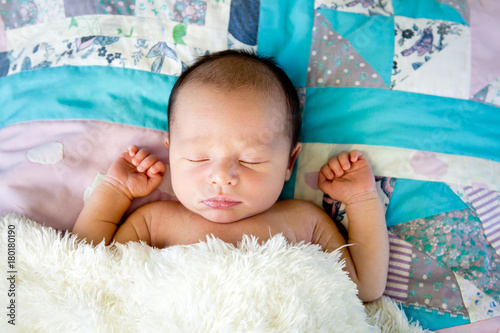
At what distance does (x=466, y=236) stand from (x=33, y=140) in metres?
1.46

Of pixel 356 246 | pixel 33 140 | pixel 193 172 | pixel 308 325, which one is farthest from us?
pixel 33 140

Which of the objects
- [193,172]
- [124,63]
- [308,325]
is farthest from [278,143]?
[124,63]

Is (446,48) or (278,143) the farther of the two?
(446,48)

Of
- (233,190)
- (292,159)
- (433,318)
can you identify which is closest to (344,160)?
(292,159)

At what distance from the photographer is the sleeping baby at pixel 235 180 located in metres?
1.13

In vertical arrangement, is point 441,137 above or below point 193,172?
above

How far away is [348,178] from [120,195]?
0.74 m

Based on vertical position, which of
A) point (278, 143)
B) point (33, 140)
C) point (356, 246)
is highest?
point (278, 143)

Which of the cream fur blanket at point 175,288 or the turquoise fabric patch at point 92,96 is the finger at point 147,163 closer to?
the turquoise fabric patch at point 92,96

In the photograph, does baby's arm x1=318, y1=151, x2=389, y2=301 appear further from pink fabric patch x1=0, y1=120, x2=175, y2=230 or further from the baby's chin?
pink fabric patch x1=0, y1=120, x2=175, y2=230

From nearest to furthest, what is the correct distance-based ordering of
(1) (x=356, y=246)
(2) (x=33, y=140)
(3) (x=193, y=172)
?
(3) (x=193, y=172)
(1) (x=356, y=246)
(2) (x=33, y=140)

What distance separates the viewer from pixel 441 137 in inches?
53.2

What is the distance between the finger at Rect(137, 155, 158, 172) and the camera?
132cm

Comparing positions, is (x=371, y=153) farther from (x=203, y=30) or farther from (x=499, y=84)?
(x=203, y=30)
